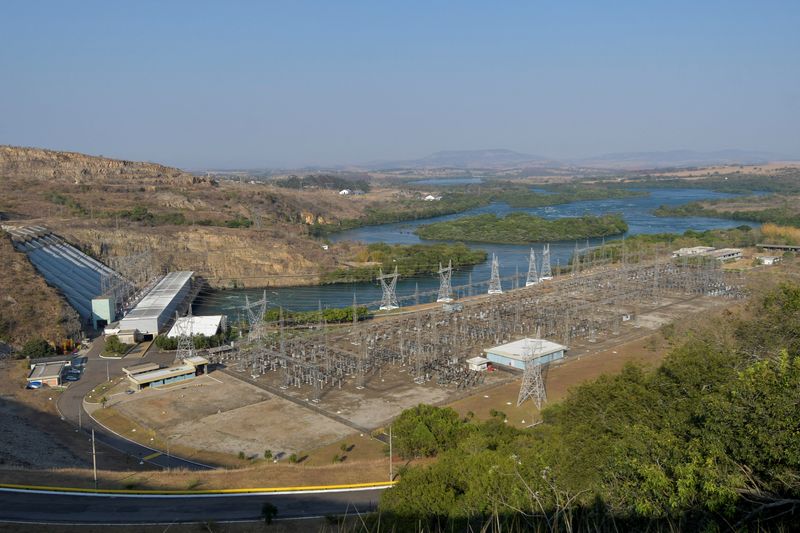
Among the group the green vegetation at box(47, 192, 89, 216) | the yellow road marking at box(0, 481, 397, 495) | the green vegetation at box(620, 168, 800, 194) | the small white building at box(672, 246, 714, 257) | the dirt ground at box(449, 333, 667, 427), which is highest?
the green vegetation at box(47, 192, 89, 216)

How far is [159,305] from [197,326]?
2.32 metres

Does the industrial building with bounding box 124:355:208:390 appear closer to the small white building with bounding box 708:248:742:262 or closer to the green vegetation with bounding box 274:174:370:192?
the small white building with bounding box 708:248:742:262

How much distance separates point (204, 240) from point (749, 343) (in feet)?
85.2

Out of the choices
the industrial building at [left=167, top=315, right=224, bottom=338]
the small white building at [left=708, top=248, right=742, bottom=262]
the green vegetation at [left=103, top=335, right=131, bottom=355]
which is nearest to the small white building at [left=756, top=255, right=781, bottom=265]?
the small white building at [left=708, top=248, right=742, bottom=262]

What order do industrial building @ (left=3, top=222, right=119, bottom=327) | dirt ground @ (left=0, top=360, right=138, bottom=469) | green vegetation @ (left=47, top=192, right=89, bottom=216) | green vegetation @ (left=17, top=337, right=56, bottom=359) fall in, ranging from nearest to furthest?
dirt ground @ (left=0, top=360, right=138, bottom=469) → green vegetation @ (left=17, top=337, right=56, bottom=359) → industrial building @ (left=3, top=222, right=119, bottom=327) → green vegetation @ (left=47, top=192, right=89, bottom=216)

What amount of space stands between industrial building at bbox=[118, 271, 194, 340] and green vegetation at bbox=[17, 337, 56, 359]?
2.07m

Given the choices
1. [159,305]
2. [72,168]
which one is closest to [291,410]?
[159,305]

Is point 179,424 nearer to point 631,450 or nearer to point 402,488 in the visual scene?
point 402,488

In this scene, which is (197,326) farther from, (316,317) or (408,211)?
(408,211)

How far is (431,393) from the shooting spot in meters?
12.6

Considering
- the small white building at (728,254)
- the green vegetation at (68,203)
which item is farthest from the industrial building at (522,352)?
the green vegetation at (68,203)

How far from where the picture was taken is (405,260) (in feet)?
94.5

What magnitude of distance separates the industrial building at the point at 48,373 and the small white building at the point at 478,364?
29.2 ft

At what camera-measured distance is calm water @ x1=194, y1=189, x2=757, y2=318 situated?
930 inches
